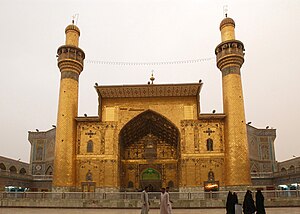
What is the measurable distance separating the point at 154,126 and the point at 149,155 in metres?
2.59

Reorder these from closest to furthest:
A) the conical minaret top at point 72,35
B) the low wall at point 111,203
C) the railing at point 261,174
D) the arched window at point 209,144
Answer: the low wall at point 111,203
the arched window at point 209,144
the conical minaret top at point 72,35
the railing at point 261,174

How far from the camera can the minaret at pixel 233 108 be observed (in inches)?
818

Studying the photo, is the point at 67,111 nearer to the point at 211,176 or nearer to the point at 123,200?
the point at 123,200

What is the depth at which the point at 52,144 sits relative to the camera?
36.4 m

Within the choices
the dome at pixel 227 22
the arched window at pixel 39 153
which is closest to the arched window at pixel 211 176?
the dome at pixel 227 22

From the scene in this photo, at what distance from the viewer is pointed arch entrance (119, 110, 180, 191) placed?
83.6 feet

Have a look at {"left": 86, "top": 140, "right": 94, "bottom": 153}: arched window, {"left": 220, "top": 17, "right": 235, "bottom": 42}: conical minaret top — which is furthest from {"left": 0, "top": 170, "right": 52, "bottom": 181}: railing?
{"left": 220, "top": 17, "right": 235, "bottom": 42}: conical minaret top

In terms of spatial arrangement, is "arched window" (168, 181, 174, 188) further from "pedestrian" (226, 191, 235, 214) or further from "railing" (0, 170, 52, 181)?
"pedestrian" (226, 191, 235, 214)

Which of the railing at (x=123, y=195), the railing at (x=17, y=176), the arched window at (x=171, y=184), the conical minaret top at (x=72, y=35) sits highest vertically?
the conical minaret top at (x=72, y=35)

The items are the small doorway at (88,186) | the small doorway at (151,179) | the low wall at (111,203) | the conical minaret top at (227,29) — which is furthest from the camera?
the small doorway at (151,179)

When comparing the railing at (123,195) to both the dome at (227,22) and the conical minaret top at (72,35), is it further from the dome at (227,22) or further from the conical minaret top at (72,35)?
the dome at (227,22)

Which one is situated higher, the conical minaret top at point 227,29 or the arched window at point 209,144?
the conical minaret top at point 227,29

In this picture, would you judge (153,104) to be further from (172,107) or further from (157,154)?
(157,154)

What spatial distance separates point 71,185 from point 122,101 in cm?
746
